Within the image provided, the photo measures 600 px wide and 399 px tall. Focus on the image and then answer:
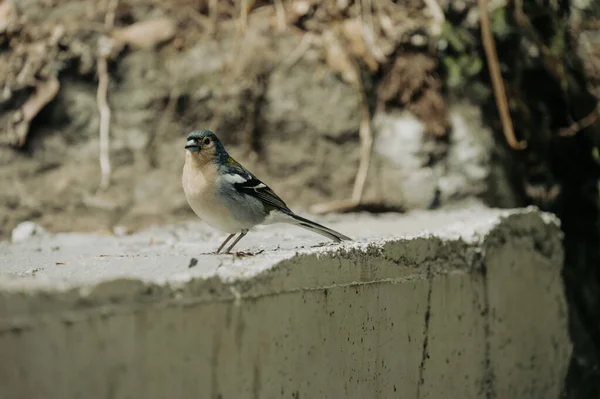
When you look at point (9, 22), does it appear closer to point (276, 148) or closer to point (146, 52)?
point (146, 52)

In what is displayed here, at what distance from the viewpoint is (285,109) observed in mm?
5457

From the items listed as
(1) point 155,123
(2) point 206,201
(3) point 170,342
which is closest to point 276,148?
(1) point 155,123

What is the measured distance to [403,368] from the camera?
10.3 feet

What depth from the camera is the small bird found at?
10.7 ft

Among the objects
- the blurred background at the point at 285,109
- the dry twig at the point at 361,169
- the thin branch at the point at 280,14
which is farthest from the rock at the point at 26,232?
the thin branch at the point at 280,14

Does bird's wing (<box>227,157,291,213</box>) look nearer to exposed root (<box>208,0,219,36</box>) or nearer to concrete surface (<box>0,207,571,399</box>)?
concrete surface (<box>0,207,571,399</box>)

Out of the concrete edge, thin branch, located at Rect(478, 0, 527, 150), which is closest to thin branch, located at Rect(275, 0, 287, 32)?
thin branch, located at Rect(478, 0, 527, 150)

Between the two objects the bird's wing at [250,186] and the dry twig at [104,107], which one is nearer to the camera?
the bird's wing at [250,186]

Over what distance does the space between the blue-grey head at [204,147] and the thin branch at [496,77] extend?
8.55 feet

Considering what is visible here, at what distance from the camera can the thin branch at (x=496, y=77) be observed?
552 cm

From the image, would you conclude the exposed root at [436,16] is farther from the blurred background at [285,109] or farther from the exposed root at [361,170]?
the exposed root at [361,170]

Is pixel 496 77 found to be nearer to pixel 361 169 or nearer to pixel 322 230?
pixel 361 169

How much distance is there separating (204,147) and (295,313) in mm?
1090

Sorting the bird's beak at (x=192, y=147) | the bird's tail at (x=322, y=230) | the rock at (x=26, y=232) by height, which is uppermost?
the bird's beak at (x=192, y=147)
